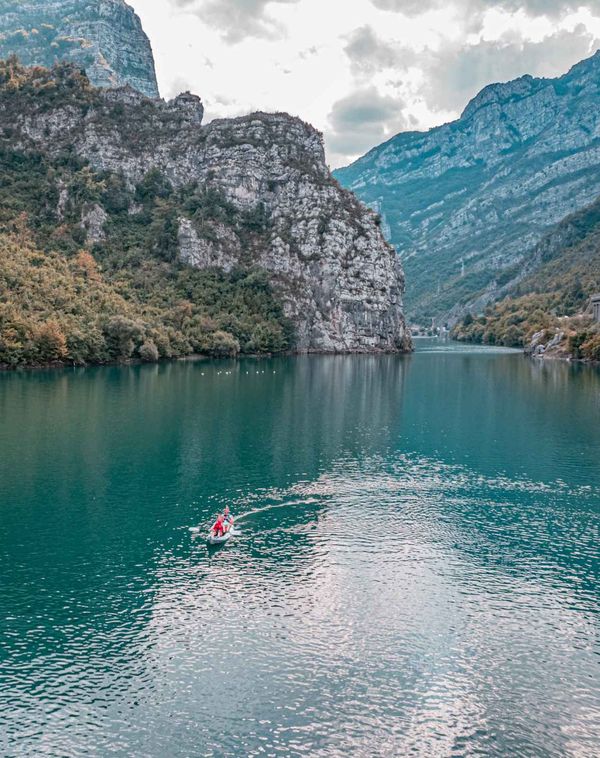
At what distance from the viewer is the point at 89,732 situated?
87.4 ft

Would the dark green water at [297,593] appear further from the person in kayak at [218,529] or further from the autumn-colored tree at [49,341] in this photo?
the autumn-colored tree at [49,341]

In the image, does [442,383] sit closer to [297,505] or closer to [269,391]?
[269,391]

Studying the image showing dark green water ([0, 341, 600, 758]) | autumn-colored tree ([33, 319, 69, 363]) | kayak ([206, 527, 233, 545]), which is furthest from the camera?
autumn-colored tree ([33, 319, 69, 363])

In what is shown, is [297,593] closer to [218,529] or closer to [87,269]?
[218,529]

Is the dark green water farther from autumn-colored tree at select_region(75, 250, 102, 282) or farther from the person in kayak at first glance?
autumn-colored tree at select_region(75, 250, 102, 282)

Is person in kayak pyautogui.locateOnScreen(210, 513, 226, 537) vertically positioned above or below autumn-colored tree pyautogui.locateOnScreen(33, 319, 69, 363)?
below

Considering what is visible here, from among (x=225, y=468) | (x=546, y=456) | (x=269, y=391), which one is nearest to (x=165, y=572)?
(x=225, y=468)

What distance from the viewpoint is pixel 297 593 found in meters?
39.2

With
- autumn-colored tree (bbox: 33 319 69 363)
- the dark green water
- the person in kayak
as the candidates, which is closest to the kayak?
the person in kayak

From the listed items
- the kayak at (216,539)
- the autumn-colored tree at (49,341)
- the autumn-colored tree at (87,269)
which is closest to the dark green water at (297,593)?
the kayak at (216,539)

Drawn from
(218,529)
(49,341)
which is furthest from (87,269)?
(218,529)

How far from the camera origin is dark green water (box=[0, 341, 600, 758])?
90.3ft

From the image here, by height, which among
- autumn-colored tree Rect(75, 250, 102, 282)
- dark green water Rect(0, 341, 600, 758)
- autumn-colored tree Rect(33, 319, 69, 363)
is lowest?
dark green water Rect(0, 341, 600, 758)

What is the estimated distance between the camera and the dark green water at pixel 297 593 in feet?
90.3
